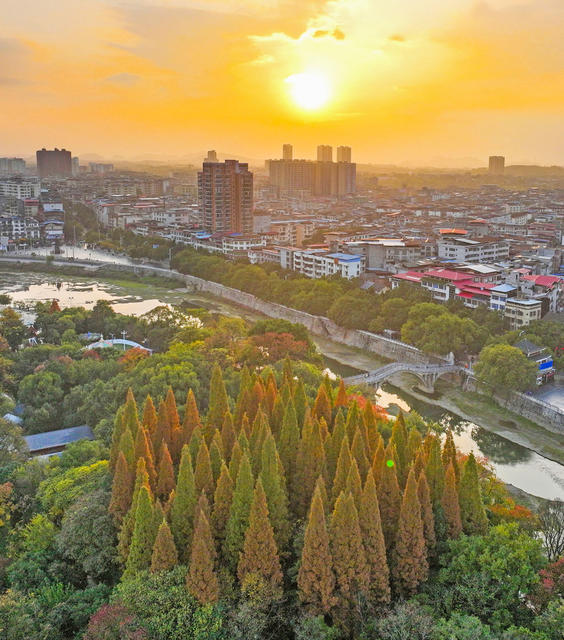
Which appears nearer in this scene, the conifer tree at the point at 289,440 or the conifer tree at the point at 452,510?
the conifer tree at the point at 452,510

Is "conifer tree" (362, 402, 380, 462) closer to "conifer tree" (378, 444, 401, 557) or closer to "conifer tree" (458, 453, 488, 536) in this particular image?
"conifer tree" (378, 444, 401, 557)

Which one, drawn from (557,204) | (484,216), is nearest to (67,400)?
(484,216)

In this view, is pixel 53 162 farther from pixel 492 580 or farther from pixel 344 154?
pixel 492 580

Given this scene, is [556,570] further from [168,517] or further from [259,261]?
[259,261]

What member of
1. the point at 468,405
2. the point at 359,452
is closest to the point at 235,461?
the point at 359,452

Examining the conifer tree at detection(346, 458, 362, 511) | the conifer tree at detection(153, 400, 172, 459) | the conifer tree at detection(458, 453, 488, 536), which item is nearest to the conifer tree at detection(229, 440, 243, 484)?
the conifer tree at detection(346, 458, 362, 511)

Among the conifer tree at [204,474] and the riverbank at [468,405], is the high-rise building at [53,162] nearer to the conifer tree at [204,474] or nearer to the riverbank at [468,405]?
the riverbank at [468,405]

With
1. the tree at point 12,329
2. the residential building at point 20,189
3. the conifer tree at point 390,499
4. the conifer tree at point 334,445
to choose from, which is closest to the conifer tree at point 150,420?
the conifer tree at point 334,445
